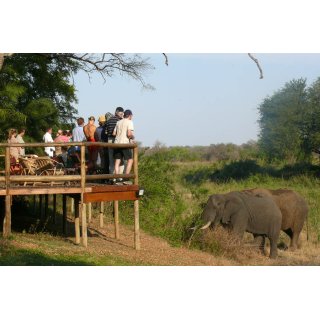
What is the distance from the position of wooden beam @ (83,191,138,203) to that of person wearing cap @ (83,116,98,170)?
4.16 feet

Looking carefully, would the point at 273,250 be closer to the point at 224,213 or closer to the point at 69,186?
the point at 224,213

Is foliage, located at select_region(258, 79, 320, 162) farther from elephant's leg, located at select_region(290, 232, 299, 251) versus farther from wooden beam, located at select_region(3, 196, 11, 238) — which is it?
wooden beam, located at select_region(3, 196, 11, 238)

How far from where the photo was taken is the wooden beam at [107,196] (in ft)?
50.2

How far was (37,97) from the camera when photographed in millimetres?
23844

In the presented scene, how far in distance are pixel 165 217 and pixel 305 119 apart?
28.1m

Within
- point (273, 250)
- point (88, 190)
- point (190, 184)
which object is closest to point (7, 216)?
point (88, 190)

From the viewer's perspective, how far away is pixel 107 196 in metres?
15.6

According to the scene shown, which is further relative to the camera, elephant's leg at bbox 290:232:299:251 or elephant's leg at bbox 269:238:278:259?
elephant's leg at bbox 290:232:299:251

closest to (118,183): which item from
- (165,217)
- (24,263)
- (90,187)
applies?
(90,187)

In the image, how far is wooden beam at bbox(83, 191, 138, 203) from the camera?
→ 15.3 m

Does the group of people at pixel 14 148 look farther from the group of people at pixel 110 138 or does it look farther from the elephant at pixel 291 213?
the elephant at pixel 291 213

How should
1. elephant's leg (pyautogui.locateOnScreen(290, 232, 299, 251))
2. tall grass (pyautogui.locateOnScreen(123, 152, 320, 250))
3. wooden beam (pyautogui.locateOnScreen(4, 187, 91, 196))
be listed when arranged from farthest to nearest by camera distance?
1. elephant's leg (pyautogui.locateOnScreen(290, 232, 299, 251))
2. tall grass (pyautogui.locateOnScreen(123, 152, 320, 250))
3. wooden beam (pyautogui.locateOnScreen(4, 187, 91, 196))

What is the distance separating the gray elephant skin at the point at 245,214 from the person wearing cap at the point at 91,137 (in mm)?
3581

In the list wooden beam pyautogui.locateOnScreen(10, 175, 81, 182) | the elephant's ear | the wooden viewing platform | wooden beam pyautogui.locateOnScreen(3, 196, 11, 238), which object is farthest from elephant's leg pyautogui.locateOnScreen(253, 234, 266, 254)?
wooden beam pyautogui.locateOnScreen(3, 196, 11, 238)
